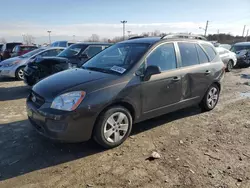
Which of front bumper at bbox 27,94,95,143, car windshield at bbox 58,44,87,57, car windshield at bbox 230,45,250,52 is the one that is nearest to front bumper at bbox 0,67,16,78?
A: car windshield at bbox 58,44,87,57

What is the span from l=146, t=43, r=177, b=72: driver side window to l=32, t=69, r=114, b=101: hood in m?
0.90

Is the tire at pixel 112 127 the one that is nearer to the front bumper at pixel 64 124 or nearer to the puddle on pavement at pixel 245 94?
the front bumper at pixel 64 124

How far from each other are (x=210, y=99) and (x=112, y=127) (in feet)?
9.61

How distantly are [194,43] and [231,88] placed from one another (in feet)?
13.1

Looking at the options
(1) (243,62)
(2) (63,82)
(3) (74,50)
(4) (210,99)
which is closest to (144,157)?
(2) (63,82)

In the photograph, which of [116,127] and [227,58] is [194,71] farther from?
[227,58]

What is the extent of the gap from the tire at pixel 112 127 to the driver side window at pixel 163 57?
3.36ft

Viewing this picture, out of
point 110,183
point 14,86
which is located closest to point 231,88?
point 110,183

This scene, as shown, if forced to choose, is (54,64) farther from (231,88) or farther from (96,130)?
(231,88)

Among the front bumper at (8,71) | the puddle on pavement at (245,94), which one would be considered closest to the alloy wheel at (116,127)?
the puddle on pavement at (245,94)

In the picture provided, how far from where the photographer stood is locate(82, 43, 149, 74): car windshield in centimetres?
391

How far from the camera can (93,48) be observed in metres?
8.46

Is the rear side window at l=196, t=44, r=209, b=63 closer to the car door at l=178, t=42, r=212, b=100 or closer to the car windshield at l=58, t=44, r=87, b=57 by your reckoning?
the car door at l=178, t=42, r=212, b=100

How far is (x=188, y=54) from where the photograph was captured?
15.5ft
